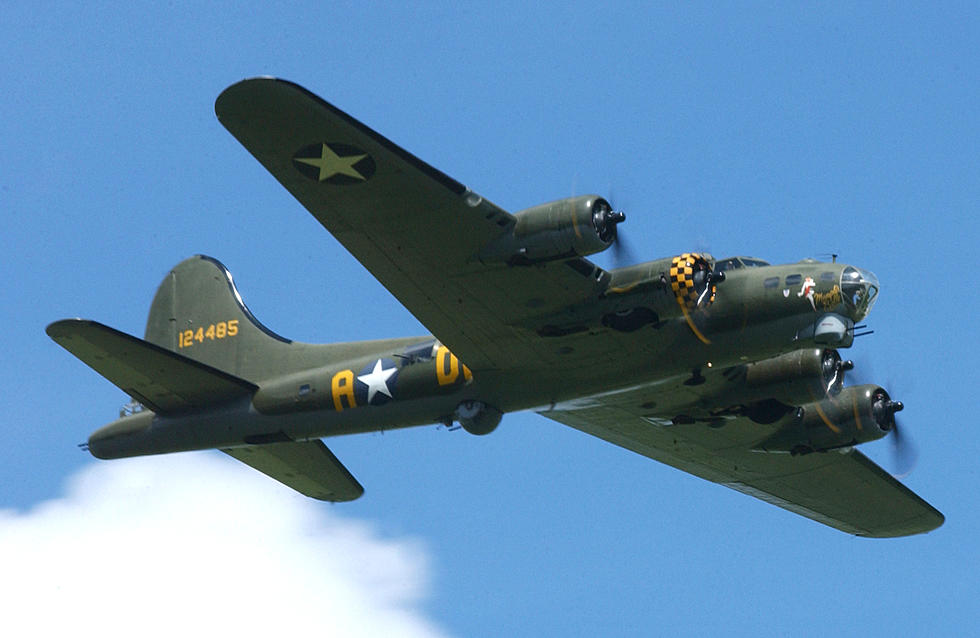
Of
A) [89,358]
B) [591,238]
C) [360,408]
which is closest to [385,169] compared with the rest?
[591,238]

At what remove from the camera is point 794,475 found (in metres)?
34.4

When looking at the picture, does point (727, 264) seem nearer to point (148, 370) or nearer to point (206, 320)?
point (148, 370)

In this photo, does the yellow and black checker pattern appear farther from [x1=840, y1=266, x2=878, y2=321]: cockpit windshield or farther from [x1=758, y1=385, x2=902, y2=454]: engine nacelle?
[x1=758, y1=385, x2=902, y2=454]: engine nacelle

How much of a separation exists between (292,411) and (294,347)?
2219mm

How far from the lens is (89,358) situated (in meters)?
27.7

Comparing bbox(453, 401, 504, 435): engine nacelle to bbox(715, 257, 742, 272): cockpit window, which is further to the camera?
bbox(453, 401, 504, 435): engine nacelle

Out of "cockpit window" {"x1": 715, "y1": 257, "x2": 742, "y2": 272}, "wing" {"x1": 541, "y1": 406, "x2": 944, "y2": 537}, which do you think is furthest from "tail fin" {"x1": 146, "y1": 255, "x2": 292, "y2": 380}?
"cockpit window" {"x1": 715, "y1": 257, "x2": 742, "y2": 272}

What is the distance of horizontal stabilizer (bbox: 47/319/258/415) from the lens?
2684 centimetres

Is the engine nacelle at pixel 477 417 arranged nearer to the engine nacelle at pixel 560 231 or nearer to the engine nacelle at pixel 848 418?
the engine nacelle at pixel 560 231

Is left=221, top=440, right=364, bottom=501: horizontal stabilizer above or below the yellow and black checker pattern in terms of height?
below

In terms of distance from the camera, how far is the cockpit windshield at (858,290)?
24.9m

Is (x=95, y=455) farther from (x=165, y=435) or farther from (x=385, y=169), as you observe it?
(x=385, y=169)

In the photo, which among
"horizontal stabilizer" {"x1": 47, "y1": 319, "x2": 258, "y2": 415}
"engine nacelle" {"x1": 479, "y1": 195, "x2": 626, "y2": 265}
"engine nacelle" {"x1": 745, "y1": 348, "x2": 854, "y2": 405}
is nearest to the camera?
"engine nacelle" {"x1": 479, "y1": 195, "x2": 626, "y2": 265}

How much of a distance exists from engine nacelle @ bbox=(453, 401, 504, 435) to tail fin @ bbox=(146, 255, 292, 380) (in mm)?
6191
